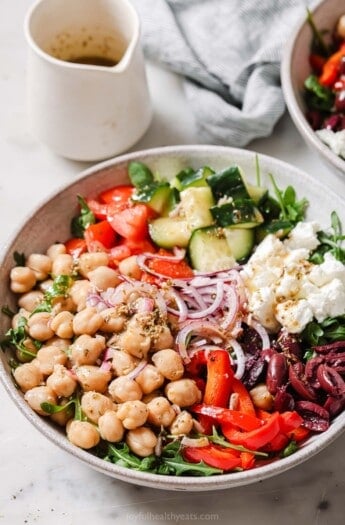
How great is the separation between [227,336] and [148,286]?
8.5 inches

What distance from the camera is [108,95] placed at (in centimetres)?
245

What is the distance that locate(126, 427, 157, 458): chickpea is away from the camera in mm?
1952

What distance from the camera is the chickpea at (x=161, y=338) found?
2.05 metres

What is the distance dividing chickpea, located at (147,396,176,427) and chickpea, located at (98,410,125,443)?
0.07m

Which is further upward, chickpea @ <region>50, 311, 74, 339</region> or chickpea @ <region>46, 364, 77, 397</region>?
chickpea @ <region>50, 311, 74, 339</region>

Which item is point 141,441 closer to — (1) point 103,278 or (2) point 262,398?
(2) point 262,398

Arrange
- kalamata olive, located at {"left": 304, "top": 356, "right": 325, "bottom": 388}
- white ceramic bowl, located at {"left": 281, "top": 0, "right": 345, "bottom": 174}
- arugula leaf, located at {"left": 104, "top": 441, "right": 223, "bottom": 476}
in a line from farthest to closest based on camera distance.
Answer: white ceramic bowl, located at {"left": 281, "top": 0, "right": 345, "bottom": 174}, kalamata olive, located at {"left": 304, "top": 356, "right": 325, "bottom": 388}, arugula leaf, located at {"left": 104, "top": 441, "right": 223, "bottom": 476}

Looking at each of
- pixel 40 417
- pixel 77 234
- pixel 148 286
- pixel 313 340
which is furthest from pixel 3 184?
pixel 313 340

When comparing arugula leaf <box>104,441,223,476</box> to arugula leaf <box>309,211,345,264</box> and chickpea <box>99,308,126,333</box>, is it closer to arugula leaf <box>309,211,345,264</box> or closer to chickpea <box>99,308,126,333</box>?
chickpea <box>99,308,126,333</box>

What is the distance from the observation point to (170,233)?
231 centimetres

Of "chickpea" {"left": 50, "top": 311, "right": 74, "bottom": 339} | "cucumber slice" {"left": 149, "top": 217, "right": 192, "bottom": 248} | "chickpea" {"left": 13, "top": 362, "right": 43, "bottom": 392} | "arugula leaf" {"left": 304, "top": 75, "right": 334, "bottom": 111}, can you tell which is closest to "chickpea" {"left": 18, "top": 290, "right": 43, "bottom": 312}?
"chickpea" {"left": 50, "top": 311, "right": 74, "bottom": 339}

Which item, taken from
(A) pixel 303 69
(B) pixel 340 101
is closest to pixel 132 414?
(B) pixel 340 101

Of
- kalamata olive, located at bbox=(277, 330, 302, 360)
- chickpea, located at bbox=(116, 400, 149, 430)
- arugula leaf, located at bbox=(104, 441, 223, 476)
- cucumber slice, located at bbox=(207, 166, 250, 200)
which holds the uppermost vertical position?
cucumber slice, located at bbox=(207, 166, 250, 200)

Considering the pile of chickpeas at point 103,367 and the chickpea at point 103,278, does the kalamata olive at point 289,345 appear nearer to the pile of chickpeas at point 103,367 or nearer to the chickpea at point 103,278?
the pile of chickpeas at point 103,367
